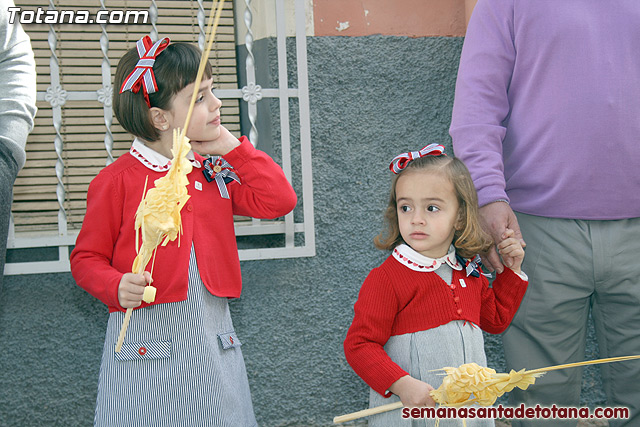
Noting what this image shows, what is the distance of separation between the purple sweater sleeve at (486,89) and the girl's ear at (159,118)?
0.99 meters

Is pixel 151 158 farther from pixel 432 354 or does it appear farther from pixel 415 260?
pixel 432 354

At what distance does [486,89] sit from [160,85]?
1093 mm

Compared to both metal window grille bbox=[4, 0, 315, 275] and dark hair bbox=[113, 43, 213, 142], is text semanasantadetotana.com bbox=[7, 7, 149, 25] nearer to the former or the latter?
metal window grille bbox=[4, 0, 315, 275]

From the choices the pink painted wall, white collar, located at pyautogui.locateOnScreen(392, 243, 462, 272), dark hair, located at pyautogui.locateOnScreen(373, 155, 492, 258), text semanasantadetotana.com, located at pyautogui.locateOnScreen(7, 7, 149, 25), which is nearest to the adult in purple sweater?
dark hair, located at pyautogui.locateOnScreen(373, 155, 492, 258)

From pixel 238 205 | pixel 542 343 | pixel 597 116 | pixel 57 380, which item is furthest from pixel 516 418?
pixel 57 380

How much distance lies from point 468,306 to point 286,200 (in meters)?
0.65

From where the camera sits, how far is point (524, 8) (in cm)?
220

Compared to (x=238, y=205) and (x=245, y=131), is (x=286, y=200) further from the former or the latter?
(x=245, y=131)

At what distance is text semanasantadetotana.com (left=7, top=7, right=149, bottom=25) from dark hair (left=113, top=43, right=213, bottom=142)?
1177 millimetres

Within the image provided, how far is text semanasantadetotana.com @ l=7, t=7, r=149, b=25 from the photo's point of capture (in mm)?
2936

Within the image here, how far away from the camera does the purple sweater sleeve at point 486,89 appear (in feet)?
7.23

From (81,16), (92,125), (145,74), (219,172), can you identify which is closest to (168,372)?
(219,172)

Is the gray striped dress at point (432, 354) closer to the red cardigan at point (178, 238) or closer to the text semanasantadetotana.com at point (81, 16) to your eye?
the red cardigan at point (178, 238)

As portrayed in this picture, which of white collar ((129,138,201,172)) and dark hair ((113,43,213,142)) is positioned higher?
dark hair ((113,43,213,142))
